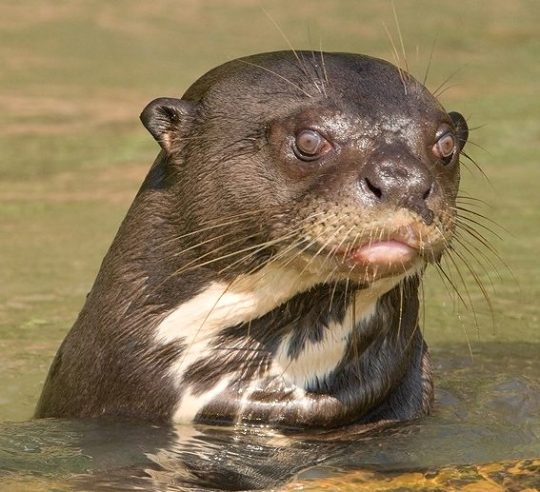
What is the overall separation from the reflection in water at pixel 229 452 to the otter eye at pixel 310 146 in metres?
1.29

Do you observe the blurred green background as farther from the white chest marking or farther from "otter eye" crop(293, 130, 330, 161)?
"otter eye" crop(293, 130, 330, 161)

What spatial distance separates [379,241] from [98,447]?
5.31 feet

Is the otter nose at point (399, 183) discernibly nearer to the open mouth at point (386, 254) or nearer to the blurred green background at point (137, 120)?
the open mouth at point (386, 254)

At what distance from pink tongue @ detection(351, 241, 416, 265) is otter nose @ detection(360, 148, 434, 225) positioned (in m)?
0.14

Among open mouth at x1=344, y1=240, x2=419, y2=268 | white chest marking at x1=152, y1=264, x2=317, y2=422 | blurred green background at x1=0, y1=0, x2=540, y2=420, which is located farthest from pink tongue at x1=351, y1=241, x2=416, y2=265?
blurred green background at x1=0, y1=0, x2=540, y2=420

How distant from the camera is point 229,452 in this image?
7172 mm

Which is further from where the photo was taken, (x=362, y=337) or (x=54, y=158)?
(x=54, y=158)

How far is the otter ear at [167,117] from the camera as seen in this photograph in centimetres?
739

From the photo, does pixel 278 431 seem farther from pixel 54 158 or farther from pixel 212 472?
pixel 54 158

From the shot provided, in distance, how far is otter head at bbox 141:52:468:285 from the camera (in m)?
6.54

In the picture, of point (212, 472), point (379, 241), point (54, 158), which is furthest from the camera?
point (54, 158)

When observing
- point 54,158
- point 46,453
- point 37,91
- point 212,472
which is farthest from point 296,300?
point 37,91

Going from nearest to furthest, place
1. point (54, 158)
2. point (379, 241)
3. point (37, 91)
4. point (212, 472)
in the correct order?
point (379, 241) < point (212, 472) < point (54, 158) < point (37, 91)

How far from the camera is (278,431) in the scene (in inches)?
291
